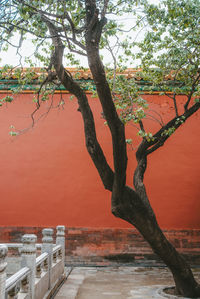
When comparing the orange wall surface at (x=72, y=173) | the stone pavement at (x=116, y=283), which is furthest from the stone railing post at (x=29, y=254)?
the orange wall surface at (x=72, y=173)

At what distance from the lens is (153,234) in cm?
545

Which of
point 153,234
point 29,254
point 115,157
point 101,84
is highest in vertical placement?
point 101,84

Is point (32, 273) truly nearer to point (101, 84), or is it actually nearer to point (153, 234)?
point (153, 234)

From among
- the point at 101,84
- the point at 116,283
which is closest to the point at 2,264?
the point at 101,84

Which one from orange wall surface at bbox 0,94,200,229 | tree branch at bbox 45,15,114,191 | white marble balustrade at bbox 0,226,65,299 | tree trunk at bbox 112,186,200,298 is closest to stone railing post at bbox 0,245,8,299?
white marble balustrade at bbox 0,226,65,299

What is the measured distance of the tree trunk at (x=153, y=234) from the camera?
5254mm

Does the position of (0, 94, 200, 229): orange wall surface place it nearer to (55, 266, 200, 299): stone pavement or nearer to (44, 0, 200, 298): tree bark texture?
(55, 266, 200, 299): stone pavement

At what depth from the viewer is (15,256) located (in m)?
8.48

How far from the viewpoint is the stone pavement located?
232 inches

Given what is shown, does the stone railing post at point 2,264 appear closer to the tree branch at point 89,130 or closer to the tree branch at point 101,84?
the tree branch at point 101,84

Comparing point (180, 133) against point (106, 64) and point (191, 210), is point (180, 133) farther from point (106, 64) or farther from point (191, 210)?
point (106, 64)

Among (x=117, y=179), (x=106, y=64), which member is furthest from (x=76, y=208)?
(x=117, y=179)

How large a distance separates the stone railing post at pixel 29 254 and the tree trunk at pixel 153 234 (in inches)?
55.1

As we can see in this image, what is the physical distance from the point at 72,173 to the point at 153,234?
3.69m
